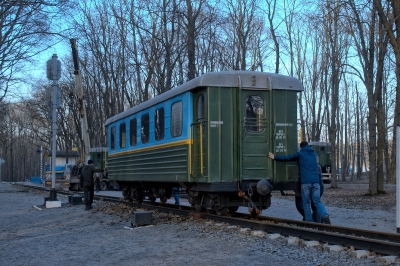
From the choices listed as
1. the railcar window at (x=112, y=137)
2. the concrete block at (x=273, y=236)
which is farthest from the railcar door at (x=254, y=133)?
the railcar window at (x=112, y=137)

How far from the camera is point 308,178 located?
35.7 ft

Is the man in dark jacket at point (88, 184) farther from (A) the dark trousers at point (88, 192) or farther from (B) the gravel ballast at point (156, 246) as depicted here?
(B) the gravel ballast at point (156, 246)

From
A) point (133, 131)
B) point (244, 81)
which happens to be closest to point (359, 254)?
point (244, 81)

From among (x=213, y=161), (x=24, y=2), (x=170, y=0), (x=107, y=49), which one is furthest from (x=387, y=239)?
(x=107, y=49)

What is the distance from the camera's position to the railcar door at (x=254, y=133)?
11414 millimetres

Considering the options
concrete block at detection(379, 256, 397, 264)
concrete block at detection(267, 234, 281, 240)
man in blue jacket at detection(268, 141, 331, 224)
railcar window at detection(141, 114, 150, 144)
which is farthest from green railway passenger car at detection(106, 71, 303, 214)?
concrete block at detection(379, 256, 397, 264)

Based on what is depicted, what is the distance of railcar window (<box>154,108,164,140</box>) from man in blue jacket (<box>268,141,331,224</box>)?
148 inches

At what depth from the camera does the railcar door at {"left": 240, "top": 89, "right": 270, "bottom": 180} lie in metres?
11.4

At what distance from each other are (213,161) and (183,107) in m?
1.66

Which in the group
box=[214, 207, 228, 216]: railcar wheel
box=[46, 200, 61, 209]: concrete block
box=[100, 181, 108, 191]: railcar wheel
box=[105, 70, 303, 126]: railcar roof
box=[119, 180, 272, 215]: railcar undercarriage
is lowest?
box=[100, 181, 108, 191]: railcar wheel

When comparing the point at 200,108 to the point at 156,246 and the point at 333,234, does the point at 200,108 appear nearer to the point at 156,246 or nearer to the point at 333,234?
the point at 156,246

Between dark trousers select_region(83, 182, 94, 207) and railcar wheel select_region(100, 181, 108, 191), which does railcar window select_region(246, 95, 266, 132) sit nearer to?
dark trousers select_region(83, 182, 94, 207)

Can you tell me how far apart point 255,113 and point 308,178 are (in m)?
1.88

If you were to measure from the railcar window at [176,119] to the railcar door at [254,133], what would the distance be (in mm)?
1596
